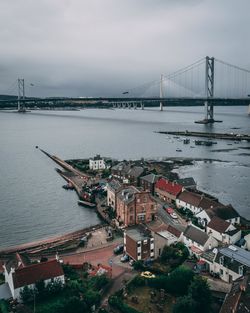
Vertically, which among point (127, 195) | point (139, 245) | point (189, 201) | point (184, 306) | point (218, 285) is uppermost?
point (127, 195)

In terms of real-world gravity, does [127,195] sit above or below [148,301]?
above

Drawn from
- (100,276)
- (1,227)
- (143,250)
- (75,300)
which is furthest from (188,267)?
(1,227)

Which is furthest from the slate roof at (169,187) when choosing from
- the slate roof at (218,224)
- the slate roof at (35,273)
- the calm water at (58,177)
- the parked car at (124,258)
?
the slate roof at (35,273)

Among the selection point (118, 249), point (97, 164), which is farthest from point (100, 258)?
point (97, 164)

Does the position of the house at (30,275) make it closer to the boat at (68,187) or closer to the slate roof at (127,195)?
the slate roof at (127,195)

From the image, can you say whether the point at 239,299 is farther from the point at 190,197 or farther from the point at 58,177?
the point at 58,177

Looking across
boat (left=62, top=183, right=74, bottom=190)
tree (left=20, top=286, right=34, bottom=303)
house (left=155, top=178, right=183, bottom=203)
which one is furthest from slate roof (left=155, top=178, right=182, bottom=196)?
tree (left=20, top=286, right=34, bottom=303)

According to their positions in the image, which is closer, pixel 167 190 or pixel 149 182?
pixel 167 190
